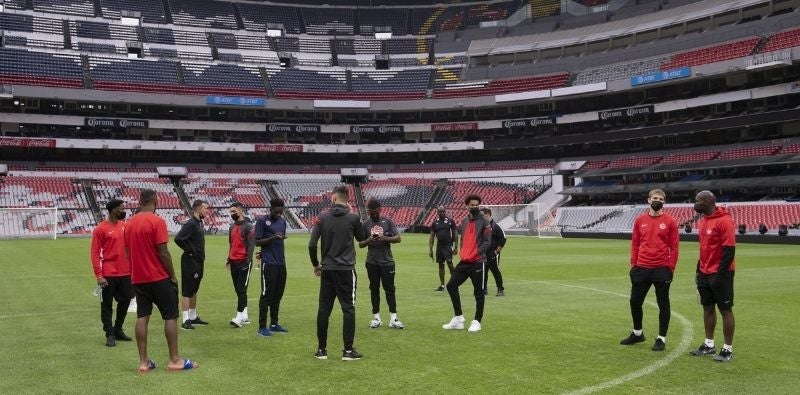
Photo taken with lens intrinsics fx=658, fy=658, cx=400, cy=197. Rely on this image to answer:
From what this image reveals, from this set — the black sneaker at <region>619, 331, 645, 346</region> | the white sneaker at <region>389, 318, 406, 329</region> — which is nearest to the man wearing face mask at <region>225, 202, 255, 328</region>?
the white sneaker at <region>389, 318, 406, 329</region>

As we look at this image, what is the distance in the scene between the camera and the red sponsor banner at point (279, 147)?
3014 inches

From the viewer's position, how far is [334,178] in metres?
78.3

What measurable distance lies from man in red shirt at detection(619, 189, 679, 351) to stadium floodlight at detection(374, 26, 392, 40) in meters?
82.4

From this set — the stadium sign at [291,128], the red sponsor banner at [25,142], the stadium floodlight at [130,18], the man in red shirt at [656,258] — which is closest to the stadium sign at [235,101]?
the stadium sign at [291,128]

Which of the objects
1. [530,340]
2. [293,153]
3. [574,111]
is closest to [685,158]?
[574,111]

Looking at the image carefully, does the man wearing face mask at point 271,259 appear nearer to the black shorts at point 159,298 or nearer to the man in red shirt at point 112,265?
the man in red shirt at point 112,265

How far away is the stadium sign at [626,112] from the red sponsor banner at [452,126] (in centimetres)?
1471

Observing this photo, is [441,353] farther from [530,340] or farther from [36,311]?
[36,311]

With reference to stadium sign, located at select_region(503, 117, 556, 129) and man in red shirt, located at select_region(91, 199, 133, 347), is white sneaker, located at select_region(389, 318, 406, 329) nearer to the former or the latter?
man in red shirt, located at select_region(91, 199, 133, 347)

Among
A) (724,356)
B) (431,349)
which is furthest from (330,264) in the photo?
(724,356)

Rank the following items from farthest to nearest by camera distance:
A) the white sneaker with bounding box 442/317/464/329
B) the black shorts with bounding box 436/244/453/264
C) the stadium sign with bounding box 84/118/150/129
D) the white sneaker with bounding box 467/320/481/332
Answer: the stadium sign with bounding box 84/118/150/129 → the black shorts with bounding box 436/244/453/264 → the white sneaker with bounding box 442/317/464/329 → the white sneaker with bounding box 467/320/481/332

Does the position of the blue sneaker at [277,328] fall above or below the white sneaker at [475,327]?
above

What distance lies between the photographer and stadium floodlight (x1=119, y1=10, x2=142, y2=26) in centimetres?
8056

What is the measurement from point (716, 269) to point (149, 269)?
7.52m
